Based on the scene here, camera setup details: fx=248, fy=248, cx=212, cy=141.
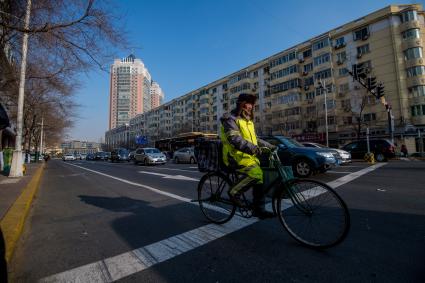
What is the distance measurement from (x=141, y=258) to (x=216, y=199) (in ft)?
5.00

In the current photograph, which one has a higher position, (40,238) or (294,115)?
(294,115)

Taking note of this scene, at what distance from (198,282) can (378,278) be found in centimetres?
149

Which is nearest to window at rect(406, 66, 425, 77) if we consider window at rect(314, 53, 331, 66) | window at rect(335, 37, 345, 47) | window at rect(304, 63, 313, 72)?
window at rect(335, 37, 345, 47)

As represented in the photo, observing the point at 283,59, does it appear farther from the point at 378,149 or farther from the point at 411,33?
the point at 378,149

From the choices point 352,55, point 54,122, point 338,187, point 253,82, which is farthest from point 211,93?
point 338,187

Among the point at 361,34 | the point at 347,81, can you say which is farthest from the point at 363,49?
the point at 347,81

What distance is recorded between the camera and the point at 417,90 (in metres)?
34.0

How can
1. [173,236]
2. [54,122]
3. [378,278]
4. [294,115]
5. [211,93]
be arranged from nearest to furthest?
[378,278], [173,236], [54,122], [294,115], [211,93]

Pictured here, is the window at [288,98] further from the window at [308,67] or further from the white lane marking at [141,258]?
the white lane marking at [141,258]

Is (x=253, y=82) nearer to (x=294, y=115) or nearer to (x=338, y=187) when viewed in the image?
(x=294, y=115)

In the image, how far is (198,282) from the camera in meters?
2.09

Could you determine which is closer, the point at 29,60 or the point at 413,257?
the point at 413,257

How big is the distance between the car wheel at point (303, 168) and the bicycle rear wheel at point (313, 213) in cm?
647

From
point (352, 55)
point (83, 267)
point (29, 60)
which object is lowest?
point (83, 267)
